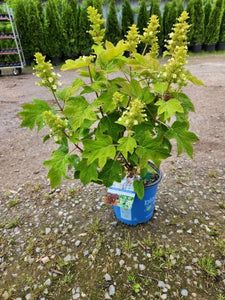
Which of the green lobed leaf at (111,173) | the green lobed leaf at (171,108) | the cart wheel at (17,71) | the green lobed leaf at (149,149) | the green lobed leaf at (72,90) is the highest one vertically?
the green lobed leaf at (72,90)

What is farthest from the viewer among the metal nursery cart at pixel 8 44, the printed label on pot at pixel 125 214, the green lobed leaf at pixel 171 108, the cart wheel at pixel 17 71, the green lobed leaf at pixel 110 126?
the cart wheel at pixel 17 71

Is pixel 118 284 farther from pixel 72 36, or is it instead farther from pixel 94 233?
pixel 72 36

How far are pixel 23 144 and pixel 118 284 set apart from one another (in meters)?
2.27

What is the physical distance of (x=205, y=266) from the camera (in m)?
1.42

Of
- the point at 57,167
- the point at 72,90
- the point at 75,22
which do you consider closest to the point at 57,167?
the point at 57,167

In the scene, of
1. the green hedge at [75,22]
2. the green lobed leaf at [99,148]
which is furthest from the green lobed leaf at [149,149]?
the green hedge at [75,22]

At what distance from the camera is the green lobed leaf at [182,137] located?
1.06 meters

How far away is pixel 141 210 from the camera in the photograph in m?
1.58

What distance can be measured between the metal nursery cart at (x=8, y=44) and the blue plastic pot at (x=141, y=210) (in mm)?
6595

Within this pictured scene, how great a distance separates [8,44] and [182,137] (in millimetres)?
7430

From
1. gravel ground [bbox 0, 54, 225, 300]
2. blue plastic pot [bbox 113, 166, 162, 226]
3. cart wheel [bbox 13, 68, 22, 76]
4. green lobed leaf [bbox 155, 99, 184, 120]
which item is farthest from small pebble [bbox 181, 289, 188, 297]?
cart wheel [bbox 13, 68, 22, 76]

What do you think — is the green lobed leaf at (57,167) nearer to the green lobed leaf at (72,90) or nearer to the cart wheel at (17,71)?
the green lobed leaf at (72,90)

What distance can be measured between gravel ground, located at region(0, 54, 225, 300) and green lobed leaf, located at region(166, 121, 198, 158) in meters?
0.82

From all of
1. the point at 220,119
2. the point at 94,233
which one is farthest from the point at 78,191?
the point at 220,119
